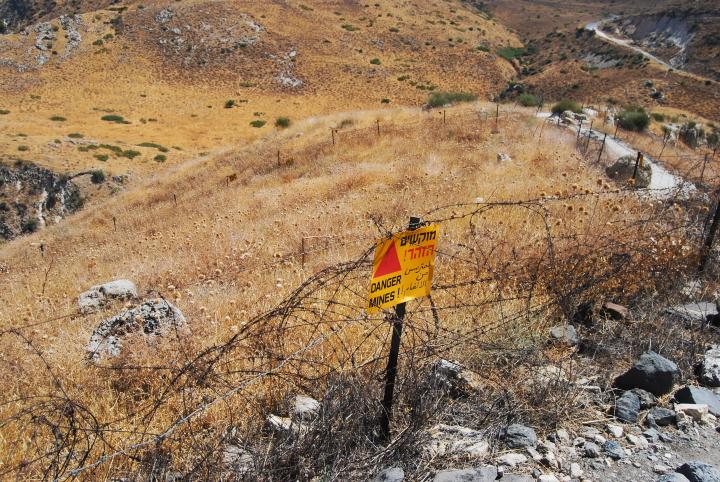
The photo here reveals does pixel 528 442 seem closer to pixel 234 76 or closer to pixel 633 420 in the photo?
pixel 633 420

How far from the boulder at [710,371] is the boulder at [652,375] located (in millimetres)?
379

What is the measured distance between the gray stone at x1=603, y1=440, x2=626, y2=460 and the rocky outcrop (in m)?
26.8

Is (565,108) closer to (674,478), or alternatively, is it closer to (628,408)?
→ (628,408)

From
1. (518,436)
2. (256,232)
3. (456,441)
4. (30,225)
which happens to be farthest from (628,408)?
(30,225)

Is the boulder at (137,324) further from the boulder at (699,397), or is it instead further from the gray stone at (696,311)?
the gray stone at (696,311)

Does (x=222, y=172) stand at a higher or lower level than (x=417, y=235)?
lower

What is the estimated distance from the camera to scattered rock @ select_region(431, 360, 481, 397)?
151 inches

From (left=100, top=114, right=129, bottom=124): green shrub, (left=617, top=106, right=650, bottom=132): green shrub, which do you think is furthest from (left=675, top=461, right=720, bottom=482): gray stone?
(left=100, top=114, right=129, bottom=124): green shrub

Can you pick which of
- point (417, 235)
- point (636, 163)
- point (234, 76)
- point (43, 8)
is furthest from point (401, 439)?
point (43, 8)

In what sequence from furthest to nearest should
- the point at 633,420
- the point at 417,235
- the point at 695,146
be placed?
the point at 695,146
the point at 633,420
the point at 417,235

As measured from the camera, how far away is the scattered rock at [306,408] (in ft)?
11.4

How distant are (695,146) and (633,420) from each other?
851 inches

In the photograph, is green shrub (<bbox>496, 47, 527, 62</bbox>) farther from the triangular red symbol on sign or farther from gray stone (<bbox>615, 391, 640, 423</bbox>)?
the triangular red symbol on sign

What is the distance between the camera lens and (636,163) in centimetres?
1044
